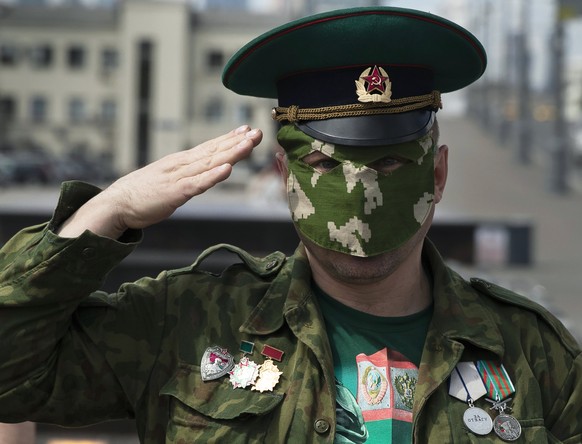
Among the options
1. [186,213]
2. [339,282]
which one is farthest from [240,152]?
[186,213]

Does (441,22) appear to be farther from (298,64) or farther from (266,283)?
(266,283)

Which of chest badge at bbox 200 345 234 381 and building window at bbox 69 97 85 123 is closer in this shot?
chest badge at bbox 200 345 234 381

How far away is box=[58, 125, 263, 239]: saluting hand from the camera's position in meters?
2.44

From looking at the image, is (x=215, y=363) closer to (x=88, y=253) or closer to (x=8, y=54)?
(x=88, y=253)

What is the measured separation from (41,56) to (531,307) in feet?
247

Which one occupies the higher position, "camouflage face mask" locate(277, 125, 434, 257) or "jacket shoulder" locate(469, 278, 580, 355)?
"camouflage face mask" locate(277, 125, 434, 257)

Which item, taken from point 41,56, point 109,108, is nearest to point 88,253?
point 109,108

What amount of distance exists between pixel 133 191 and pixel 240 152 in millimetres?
261

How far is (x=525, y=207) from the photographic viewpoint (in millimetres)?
26812

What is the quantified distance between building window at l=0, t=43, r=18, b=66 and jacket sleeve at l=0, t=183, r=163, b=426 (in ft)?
247

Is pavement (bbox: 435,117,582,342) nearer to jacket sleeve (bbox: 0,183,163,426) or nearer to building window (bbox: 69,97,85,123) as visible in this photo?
jacket sleeve (bbox: 0,183,163,426)

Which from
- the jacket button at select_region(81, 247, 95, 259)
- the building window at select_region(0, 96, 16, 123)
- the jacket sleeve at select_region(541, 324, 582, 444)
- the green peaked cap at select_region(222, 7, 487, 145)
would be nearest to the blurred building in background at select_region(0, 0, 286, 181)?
the building window at select_region(0, 96, 16, 123)

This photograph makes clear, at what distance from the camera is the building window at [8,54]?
74.6 metres

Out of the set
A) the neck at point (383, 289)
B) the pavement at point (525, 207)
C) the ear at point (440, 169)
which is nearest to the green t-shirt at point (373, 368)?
the neck at point (383, 289)
